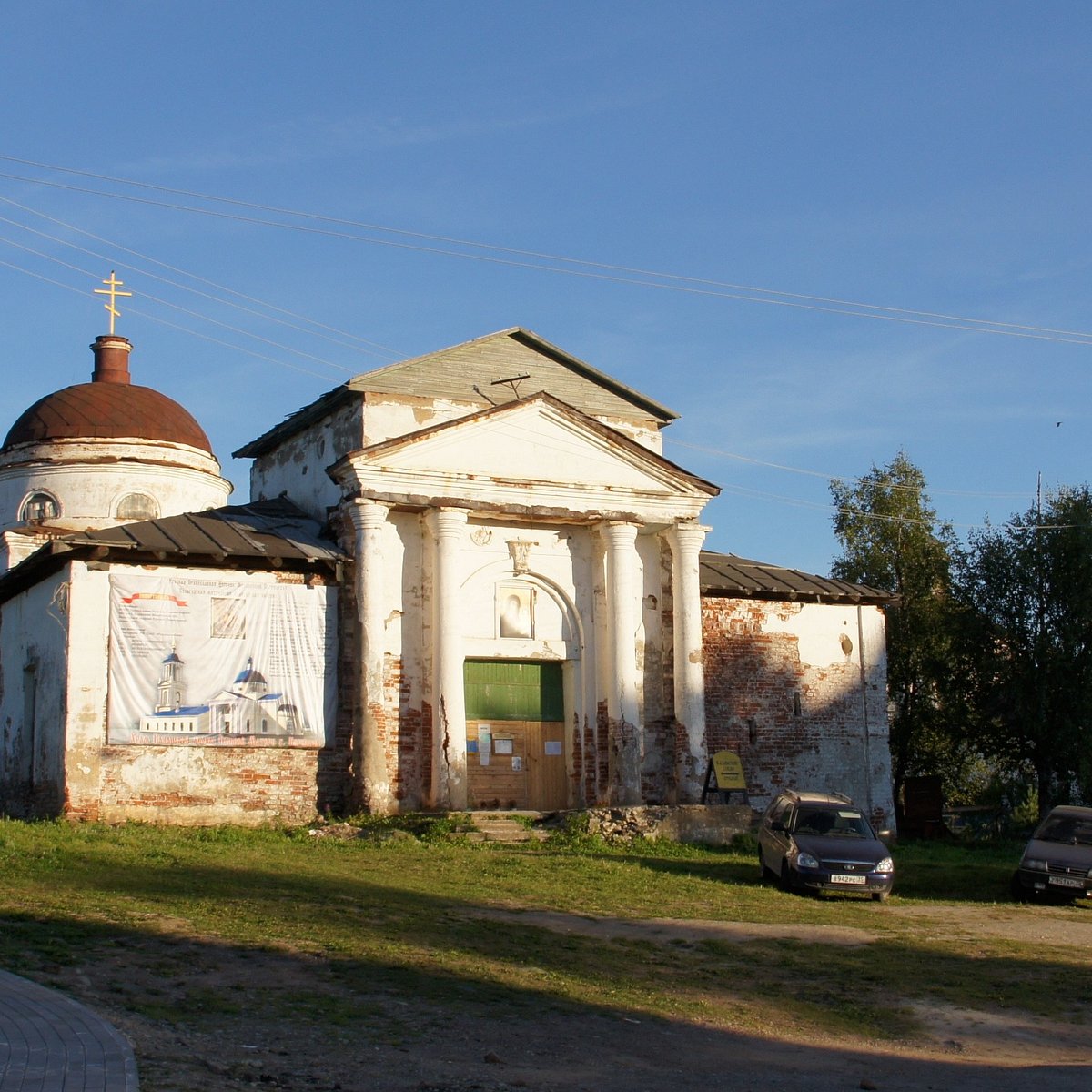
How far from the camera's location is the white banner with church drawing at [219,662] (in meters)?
22.9

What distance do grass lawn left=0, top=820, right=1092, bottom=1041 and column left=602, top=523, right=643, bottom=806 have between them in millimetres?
4308

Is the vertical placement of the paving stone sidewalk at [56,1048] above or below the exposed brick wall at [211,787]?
below

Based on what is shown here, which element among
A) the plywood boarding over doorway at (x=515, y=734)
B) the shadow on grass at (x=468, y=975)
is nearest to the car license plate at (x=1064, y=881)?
the shadow on grass at (x=468, y=975)

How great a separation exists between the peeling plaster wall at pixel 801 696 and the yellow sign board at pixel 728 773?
82 centimetres

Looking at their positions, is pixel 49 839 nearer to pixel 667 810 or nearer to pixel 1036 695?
pixel 667 810

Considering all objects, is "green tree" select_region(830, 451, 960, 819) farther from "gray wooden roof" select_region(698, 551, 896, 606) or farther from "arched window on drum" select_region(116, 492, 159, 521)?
"arched window on drum" select_region(116, 492, 159, 521)

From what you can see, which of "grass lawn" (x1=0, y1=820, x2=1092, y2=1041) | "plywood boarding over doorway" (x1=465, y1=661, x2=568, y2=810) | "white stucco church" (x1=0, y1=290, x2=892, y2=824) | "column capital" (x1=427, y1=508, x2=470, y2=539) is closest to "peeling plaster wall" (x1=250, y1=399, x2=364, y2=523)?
"white stucco church" (x1=0, y1=290, x2=892, y2=824)

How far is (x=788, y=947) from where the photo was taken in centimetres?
1489

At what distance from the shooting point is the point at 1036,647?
106 ft

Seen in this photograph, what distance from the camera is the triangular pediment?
81.1 feet

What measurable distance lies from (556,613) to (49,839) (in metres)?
10.7

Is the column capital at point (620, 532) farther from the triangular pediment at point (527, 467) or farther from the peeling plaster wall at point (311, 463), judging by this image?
the peeling plaster wall at point (311, 463)

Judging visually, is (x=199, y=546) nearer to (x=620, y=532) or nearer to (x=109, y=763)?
(x=109, y=763)

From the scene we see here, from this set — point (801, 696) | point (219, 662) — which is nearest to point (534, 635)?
point (219, 662)
